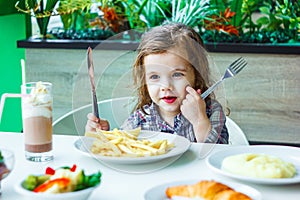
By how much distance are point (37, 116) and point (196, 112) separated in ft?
1.46

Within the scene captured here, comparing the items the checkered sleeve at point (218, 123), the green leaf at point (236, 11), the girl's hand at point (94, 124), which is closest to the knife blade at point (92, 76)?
the girl's hand at point (94, 124)

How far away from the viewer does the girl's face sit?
1.53m

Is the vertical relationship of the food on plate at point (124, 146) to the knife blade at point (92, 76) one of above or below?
below

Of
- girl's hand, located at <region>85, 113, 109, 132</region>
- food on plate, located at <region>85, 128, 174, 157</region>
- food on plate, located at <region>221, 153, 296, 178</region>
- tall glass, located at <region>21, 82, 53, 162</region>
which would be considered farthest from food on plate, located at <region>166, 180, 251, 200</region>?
girl's hand, located at <region>85, 113, 109, 132</region>

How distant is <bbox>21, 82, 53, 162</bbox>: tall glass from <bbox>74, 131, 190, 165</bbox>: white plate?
0.09 metres

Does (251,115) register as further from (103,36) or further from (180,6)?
(103,36)

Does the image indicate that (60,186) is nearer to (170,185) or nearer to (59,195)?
(59,195)

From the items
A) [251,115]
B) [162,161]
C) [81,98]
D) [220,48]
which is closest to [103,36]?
[220,48]

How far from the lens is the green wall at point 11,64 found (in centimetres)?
289

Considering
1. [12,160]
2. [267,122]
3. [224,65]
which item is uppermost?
[12,160]

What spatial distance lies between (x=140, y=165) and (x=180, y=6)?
5.37 ft

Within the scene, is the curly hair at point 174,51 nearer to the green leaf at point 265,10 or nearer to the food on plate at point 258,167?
the food on plate at point 258,167

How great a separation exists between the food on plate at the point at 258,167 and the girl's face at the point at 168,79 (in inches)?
13.8

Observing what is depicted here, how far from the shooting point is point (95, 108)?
1.65m
